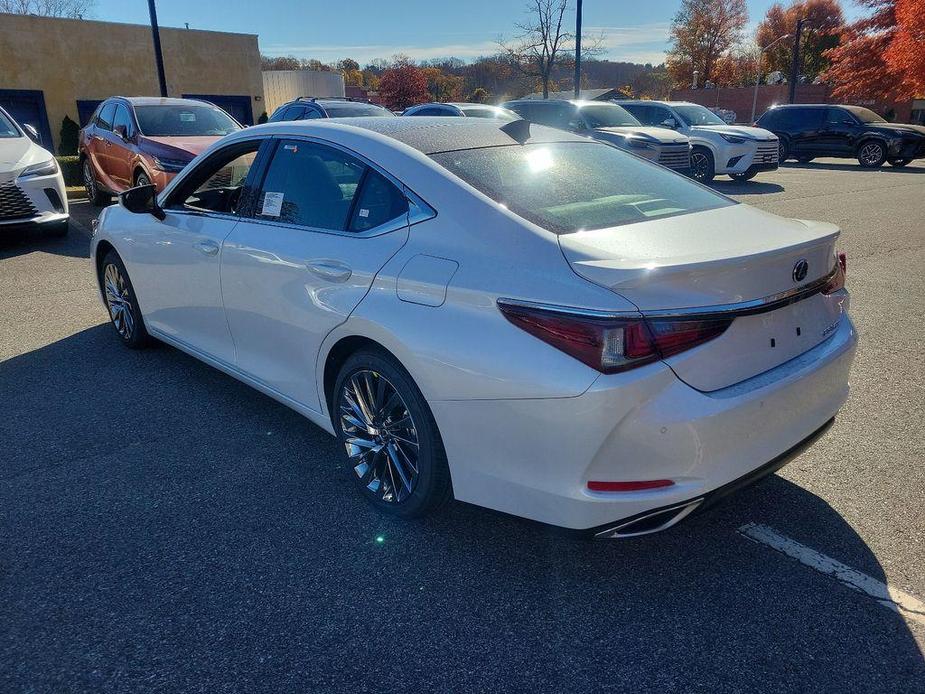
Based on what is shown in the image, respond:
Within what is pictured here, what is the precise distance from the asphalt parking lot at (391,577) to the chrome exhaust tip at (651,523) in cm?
22

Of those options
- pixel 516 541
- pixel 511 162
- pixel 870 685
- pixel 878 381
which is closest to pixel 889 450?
pixel 878 381

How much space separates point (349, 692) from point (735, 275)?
1.80 m

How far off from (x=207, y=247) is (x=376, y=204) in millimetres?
1367

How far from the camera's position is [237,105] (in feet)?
97.5

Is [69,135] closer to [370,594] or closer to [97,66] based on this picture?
[97,66]

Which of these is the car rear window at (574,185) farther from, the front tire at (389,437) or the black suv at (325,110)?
the black suv at (325,110)

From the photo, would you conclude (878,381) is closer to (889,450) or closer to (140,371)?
(889,450)

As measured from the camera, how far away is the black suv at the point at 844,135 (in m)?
21.0

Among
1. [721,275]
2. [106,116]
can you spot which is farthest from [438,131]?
[106,116]

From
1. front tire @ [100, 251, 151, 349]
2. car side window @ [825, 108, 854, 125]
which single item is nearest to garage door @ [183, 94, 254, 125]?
car side window @ [825, 108, 854, 125]

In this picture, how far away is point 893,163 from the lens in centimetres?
2144

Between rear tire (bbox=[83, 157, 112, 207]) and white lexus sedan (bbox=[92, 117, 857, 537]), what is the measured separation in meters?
9.63

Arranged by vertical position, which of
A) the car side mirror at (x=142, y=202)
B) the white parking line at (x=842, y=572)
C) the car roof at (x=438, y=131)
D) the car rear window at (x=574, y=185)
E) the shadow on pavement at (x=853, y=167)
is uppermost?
the car roof at (x=438, y=131)

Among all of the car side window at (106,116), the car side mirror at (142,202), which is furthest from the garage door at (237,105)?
the car side mirror at (142,202)
